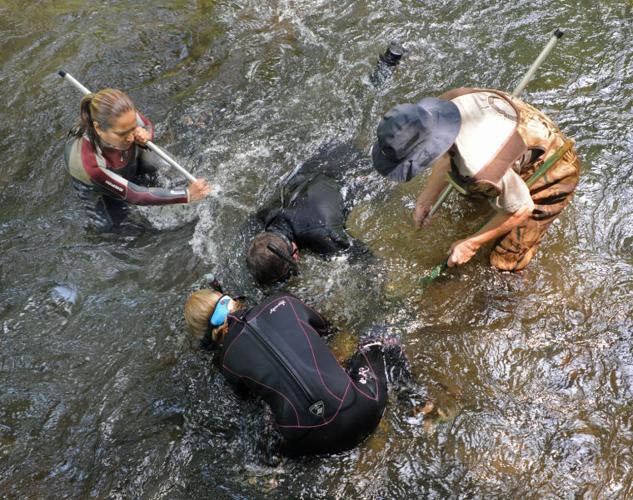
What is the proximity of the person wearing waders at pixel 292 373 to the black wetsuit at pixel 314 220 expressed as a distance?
830 millimetres

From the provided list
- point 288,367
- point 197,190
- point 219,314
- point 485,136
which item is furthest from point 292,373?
point 197,190

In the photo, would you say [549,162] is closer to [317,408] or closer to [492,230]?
[492,230]

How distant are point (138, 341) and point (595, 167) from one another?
4770mm

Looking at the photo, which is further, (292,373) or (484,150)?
(292,373)

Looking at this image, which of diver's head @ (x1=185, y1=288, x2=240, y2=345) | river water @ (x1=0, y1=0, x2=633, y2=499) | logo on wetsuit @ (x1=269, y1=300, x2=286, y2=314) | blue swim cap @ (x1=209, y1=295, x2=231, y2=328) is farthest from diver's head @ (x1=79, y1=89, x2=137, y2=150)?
logo on wetsuit @ (x1=269, y1=300, x2=286, y2=314)

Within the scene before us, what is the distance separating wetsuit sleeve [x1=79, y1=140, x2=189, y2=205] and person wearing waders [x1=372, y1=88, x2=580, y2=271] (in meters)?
2.36

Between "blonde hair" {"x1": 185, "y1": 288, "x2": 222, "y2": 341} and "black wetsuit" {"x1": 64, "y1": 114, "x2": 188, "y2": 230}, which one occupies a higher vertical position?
"black wetsuit" {"x1": 64, "y1": 114, "x2": 188, "y2": 230}

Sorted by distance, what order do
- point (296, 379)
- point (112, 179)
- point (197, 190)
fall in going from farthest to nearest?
point (197, 190), point (112, 179), point (296, 379)

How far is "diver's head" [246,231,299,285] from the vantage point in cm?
336

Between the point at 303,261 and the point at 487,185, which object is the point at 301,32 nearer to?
the point at 303,261

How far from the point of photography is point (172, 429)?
349cm

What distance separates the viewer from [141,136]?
4.16 m

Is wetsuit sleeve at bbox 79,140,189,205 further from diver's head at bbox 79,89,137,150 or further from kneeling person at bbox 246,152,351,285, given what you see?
kneeling person at bbox 246,152,351,285

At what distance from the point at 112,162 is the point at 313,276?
7.03 ft
